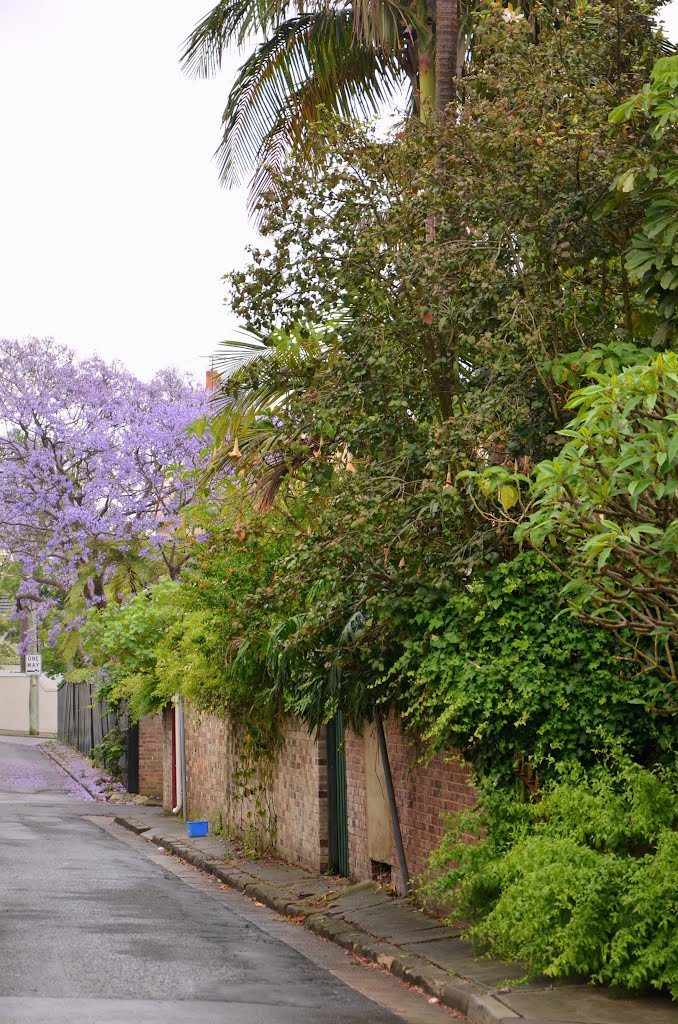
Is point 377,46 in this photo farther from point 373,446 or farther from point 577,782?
point 577,782

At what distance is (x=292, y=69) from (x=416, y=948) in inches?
440

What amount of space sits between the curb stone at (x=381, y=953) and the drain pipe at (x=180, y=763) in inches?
207

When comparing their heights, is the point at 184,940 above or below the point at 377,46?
below

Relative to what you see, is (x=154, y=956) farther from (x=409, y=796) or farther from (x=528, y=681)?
(x=528, y=681)

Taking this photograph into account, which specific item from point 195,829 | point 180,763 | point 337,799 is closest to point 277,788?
point 337,799

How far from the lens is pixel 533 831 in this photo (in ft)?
28.2

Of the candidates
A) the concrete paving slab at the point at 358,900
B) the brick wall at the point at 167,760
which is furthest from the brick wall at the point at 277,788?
the brick wall at the point at 167,760

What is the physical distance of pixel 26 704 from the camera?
5541 cm

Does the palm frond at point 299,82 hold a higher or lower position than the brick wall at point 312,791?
higher

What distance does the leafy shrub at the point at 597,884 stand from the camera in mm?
7066

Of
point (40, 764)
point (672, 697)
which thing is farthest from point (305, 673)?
point (40, 764)

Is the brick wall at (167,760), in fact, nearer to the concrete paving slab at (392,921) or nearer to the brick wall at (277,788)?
the brick wall at (277,788)

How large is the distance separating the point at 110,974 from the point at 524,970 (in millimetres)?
2793

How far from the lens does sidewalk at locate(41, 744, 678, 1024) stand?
721 centimetres
